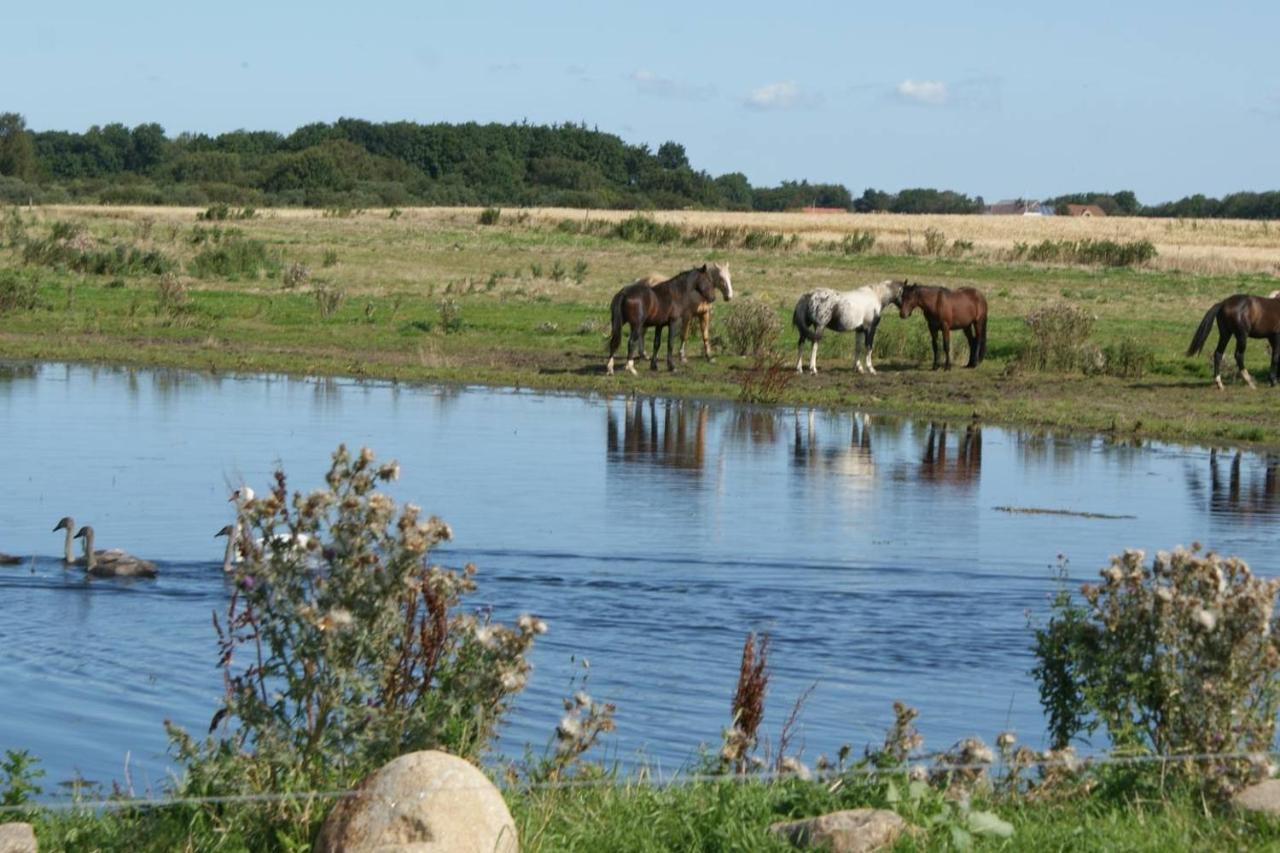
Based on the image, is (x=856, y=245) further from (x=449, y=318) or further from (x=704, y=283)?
(x=704, y=283)

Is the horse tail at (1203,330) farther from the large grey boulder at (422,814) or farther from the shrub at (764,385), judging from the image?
the large grey boulder at (422,814)

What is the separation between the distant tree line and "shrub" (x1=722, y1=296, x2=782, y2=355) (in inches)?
2573

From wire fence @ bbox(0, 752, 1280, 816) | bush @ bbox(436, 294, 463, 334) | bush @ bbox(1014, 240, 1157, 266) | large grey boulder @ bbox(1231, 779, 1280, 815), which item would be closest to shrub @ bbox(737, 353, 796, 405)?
bush @ bbox(436, 294, 463, 334)

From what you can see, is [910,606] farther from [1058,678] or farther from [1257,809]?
[1257,809]

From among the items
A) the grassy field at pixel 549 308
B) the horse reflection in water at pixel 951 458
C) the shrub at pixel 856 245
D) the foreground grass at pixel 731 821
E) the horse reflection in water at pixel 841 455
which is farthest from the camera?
the shrub at pixel 856 245

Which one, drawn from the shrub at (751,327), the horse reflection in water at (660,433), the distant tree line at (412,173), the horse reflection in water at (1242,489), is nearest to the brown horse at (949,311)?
the shrub at (751,327)

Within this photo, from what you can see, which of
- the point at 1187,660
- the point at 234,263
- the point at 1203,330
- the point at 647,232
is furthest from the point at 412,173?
the point at 1187,660

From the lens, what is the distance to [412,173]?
131 meters

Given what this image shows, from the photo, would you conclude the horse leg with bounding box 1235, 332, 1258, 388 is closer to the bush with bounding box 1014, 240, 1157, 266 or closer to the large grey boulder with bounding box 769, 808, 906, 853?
the large grey boulder with bounding box 769, 808, 906, 853

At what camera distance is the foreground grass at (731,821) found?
257 inches

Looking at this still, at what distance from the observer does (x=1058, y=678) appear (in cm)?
788

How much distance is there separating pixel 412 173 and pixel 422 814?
127357 mm

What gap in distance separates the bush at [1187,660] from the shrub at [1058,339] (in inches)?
925

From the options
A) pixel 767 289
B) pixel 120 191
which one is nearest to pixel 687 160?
pixel 120 191
